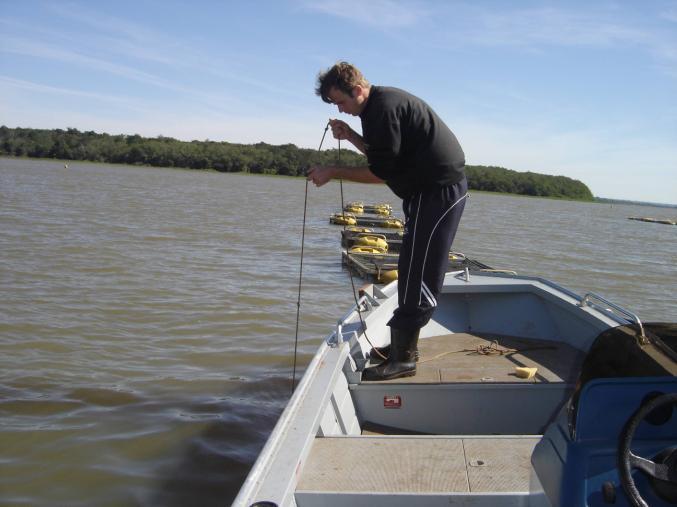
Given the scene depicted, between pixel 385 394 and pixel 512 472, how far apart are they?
1255 millimetres

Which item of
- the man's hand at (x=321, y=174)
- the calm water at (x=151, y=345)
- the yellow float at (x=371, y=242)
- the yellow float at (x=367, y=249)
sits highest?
the man's hand at (x=321, y=174)

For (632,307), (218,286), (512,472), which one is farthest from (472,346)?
(632,307)

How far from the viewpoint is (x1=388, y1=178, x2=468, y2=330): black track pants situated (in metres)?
3.87

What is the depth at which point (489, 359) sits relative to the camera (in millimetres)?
4930

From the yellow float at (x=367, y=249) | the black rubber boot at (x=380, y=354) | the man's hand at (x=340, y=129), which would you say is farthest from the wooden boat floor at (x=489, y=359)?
the yellow float at (x=367, y=249)

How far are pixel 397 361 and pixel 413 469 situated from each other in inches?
53.2

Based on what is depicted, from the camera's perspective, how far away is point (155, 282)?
10461mm

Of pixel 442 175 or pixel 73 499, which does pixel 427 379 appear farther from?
pixel 73 499

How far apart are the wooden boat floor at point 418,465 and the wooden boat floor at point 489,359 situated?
2.99 feet

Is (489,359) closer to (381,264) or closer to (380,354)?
(380,354)

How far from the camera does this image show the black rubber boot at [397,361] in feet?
13.6

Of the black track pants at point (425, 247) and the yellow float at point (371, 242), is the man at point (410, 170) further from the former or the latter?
the yellow float at point (371, 242)

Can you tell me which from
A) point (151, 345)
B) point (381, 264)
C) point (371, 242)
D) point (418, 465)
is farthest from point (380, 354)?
point (371, 242)

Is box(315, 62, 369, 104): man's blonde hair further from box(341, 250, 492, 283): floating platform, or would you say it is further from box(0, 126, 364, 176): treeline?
box(0, 126, 364, 176): treeline
